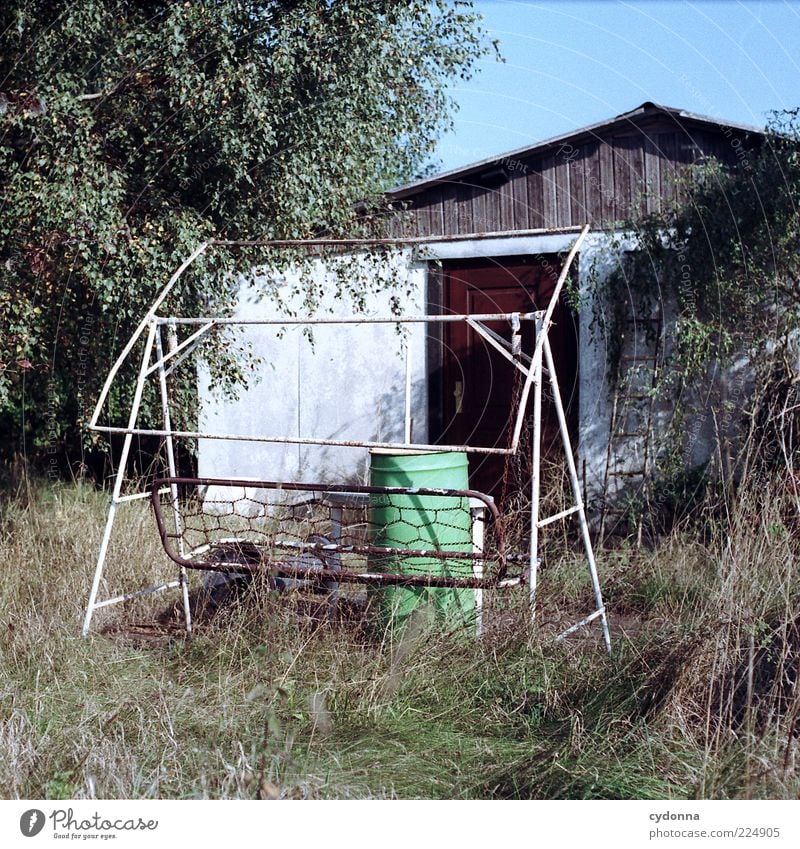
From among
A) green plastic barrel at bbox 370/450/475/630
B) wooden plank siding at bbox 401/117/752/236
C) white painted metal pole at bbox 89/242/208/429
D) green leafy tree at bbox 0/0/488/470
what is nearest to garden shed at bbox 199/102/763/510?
wooden plank siding at bbox 401/117/752/236

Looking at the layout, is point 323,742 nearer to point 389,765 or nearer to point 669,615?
point 389,765

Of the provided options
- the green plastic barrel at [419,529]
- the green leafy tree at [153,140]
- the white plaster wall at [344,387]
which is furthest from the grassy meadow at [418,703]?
the white plaster wall at [344,387]

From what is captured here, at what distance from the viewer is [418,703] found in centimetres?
414

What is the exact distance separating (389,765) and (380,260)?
556 cm

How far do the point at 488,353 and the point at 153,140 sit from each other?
3.42m

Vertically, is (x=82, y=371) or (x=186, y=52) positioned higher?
(x=186, y=52)

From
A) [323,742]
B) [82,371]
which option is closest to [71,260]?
[82,371]

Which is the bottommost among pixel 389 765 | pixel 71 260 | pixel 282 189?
pixel 389 765

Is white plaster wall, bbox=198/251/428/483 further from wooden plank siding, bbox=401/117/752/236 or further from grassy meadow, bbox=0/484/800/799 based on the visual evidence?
grassy meadow, bbox=0/484/800/799

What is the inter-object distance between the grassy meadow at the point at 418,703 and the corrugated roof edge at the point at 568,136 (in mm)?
3738

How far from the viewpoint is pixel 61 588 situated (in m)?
5.62

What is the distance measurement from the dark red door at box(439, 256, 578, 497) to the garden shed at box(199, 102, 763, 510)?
0.01 meters

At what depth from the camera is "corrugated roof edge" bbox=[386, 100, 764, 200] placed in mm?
7707
